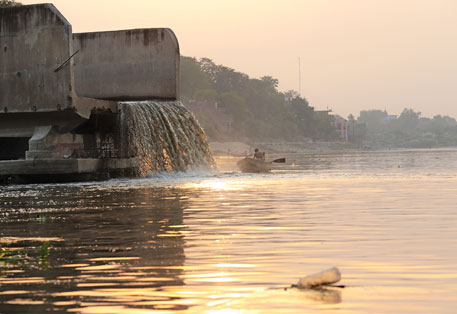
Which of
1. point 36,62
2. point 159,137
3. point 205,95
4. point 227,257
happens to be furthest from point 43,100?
point 205,95

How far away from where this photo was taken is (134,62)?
4312cm

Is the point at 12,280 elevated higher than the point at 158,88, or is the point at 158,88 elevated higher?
the point at 158,88

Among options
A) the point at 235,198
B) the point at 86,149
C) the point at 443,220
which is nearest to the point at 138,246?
the point at 443,220

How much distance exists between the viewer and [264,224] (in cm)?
1363

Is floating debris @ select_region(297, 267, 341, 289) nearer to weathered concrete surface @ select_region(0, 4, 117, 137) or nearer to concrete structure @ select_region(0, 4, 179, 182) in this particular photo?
concrete structure @ select_region(0, 4, 179, 182)

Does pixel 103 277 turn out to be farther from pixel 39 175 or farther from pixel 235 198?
pixel 39 175

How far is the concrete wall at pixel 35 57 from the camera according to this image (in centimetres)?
3291

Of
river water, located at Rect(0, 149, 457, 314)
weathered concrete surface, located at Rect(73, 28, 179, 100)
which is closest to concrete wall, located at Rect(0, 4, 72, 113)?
weathered concrete surface, located at Rect(73, 28, 179, 100)

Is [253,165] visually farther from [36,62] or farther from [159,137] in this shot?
[36,62]

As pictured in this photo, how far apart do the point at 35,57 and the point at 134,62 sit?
10506 mm

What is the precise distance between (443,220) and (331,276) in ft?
24.4

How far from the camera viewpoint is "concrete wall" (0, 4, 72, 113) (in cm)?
3291

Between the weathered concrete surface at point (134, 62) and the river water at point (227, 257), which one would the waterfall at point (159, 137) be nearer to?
the weathered concrete surface at point (134, 62)

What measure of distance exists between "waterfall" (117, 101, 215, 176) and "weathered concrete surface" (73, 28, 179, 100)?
151cm
